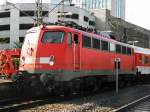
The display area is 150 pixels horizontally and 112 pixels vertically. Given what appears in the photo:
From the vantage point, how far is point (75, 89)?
840 inches

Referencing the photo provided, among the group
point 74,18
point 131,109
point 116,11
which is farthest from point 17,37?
point 131,109

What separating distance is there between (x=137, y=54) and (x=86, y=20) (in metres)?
71.7

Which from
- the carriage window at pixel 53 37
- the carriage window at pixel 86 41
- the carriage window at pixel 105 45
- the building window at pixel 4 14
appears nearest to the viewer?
the carriage window at pixel 53 37

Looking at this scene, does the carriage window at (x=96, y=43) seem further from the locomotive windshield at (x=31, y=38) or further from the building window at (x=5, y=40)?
the building window at (x=5, y=40)

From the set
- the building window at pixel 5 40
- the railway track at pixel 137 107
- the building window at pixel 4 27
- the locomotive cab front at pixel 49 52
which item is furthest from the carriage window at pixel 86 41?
the building window at pixel 4 27

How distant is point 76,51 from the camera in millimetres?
20203

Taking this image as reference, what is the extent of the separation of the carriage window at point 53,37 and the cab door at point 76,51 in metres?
0.69

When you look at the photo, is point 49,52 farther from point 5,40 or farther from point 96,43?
point 5,40

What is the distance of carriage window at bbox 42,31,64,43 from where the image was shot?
19703 mm

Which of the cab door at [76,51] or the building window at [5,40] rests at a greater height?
the building window at [5,40]

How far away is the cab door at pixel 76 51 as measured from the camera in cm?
2005

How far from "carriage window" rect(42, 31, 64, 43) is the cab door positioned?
69 centimetres

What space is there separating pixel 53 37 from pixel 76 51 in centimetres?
129

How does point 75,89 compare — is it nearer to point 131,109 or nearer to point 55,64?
point 55,64
